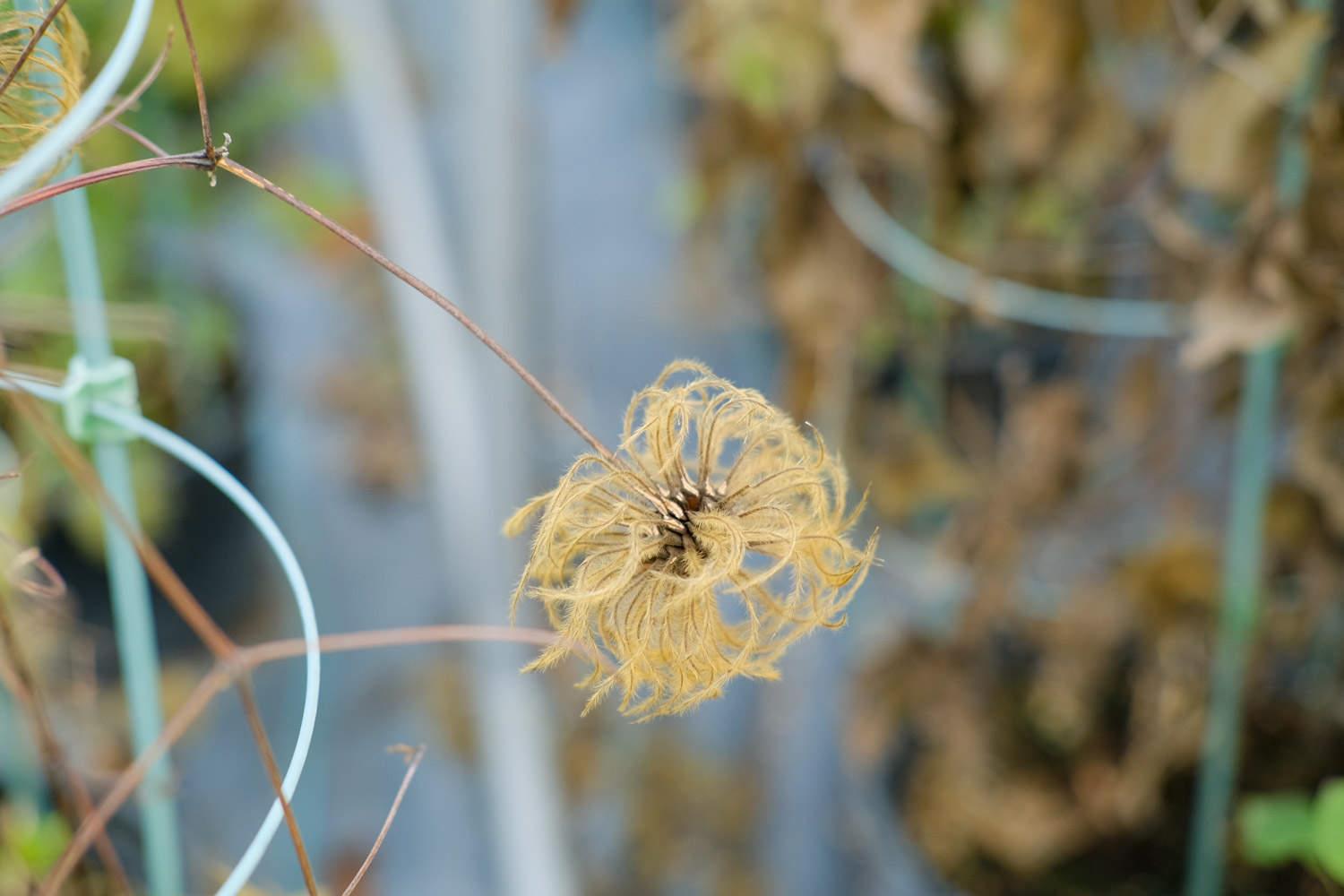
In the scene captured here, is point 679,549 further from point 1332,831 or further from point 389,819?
point 1332,831

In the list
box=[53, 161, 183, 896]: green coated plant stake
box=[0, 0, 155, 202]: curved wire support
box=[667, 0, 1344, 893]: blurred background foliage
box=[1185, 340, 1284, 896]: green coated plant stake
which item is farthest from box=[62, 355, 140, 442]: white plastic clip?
box=[1185, 340, 1284, 896]: green coated plant stake

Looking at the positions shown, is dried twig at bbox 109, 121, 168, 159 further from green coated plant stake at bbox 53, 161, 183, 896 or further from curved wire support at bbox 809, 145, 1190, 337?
curved wire support at bbox 809, 145, 1190, 337

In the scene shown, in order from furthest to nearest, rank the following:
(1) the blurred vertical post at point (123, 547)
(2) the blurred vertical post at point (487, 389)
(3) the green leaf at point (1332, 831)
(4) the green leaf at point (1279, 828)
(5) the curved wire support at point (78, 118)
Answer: (2) the blurred vertical post at point (487, 389) → (4) the green leaf at point (1279, 828) → (3) the green leaf at point (1332, 831) → (1) the blurred vertical post at point (123, 547) → (5) the curved wire support at point (78, 118)

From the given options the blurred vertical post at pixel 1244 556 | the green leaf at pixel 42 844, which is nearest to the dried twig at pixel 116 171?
the green leaf at pixel 42 844

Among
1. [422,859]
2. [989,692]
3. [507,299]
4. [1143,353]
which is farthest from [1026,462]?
[422,859]

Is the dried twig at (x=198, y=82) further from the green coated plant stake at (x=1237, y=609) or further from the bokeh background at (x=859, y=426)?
the green coated plant stake at (x=1237, y=609)

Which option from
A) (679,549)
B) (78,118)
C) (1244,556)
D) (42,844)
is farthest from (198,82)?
(1244,556)

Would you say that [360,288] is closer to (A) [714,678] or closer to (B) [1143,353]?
(B) [1143,353]
